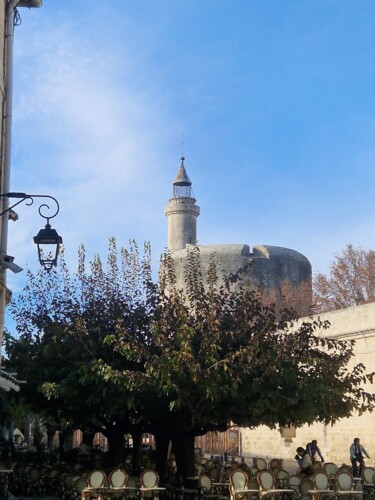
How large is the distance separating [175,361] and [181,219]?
58139 mm

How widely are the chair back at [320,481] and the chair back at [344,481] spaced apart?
21 cm

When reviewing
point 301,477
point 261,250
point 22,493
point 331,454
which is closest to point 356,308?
point 331,454

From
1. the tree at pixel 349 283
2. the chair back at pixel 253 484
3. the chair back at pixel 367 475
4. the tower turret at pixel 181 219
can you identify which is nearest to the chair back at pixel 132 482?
the chair back at pixel 253 484

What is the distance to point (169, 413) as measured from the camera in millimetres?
12977

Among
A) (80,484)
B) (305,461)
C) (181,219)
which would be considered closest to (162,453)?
(80,484)

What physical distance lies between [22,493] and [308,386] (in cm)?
777

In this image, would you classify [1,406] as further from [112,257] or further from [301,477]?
[301,477]

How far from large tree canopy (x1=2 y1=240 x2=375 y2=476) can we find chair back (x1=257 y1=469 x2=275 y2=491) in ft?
2.85

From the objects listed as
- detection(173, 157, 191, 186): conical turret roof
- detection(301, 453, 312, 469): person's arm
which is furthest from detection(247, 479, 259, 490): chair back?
detection(173, 157, 191, 186): conical turret roof

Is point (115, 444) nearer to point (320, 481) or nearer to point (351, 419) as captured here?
point (320, 481)

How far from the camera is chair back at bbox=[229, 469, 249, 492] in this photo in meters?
11.9

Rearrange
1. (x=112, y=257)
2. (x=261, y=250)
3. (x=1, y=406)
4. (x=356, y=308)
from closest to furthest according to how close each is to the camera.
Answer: (x=1, y=406) < (x=112, y=257) < (x=356, y=308) < (x=261, y=250)

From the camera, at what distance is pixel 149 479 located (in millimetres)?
12055

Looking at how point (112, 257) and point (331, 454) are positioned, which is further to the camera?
point (331, 454)
